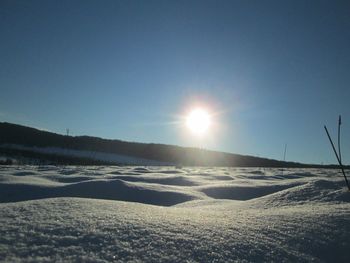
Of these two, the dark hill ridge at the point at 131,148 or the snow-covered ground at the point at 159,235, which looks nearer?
the snow-covered ground at the point at 159,235

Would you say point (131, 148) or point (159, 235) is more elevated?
point (131, 148)

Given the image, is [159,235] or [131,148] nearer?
[159,235]

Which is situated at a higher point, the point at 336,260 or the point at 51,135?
the point at 51,135

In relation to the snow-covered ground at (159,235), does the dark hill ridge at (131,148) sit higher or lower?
higher

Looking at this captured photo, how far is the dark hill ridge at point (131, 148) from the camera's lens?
26.8 meters

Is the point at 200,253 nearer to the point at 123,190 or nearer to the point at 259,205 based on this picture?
the point at 259,205

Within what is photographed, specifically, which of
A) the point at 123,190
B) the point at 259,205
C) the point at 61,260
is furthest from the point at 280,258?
the point at 123,190

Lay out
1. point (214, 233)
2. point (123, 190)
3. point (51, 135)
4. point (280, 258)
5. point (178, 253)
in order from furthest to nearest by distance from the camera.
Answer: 1. point (51, 135)
2. point (123, 190)
3. point (214, 233)
4. point (280, 258)
5. point (178, 253)

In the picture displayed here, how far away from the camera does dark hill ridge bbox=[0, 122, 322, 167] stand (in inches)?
1053

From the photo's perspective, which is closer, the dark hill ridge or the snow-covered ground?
the snow-covered ground

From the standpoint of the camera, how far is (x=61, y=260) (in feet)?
4.09

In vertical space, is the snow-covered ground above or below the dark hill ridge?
below

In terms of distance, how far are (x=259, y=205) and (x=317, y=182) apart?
906 mm

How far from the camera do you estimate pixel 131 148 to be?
2862cm
